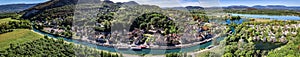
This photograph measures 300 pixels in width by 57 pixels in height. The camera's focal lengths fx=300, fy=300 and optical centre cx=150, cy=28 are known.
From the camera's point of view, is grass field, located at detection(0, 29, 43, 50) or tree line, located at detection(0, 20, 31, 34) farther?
tree line, located at detection(0, 20, 31, 34)

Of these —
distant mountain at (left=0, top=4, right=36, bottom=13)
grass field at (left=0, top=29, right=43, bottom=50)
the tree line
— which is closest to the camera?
grass field at (left=0, top=29, right=43, bottom=50)

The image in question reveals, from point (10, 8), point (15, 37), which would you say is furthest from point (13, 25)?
point (10, 8)

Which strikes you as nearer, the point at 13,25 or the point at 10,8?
the point at 13,25

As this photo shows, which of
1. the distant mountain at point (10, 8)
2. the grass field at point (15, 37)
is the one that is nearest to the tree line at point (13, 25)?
the grass field at point (15, 37)

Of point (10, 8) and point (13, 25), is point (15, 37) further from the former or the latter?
point (10, 8)

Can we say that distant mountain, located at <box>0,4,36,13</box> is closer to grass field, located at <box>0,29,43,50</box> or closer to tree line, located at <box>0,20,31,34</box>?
tree line, located at <box>0,20,31,34</box>

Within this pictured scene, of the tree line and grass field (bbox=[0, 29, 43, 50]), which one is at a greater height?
the tree line

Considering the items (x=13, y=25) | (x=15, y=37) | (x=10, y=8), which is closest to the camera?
(x=15, y=37)

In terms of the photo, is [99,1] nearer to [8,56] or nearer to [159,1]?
[159,1]

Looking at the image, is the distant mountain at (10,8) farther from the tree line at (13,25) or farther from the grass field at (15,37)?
the grass field at (15,37)

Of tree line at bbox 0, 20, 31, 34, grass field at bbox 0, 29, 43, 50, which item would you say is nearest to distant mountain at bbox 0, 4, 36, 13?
tree line at bbox 0, 20, 31, 34
